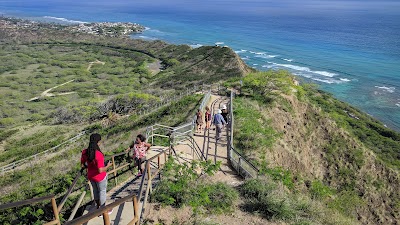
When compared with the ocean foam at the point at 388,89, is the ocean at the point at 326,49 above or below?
above

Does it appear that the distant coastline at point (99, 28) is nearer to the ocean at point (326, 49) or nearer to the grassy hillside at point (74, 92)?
the ocean at point (326, 49)

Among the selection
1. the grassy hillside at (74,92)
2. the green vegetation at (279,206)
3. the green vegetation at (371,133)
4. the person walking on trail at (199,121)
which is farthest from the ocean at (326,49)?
the green vegetation at (279,206)

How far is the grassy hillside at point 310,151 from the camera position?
1669cm

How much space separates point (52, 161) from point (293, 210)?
1846 centimetres

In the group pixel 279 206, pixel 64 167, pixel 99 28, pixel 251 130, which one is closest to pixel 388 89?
pixel 251 130

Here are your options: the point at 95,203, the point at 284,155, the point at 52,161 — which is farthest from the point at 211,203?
the point at 52,161

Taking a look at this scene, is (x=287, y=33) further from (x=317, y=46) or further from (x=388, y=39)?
(x=388, y=39)

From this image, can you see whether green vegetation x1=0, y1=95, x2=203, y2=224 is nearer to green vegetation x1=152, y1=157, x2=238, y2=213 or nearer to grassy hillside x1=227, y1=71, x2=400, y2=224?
green vegetation x1=152, y1=157, x2=238, y2=213

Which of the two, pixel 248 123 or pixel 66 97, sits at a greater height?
pixel 248 123

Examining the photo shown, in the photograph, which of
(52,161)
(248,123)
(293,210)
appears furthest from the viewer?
(52,161)

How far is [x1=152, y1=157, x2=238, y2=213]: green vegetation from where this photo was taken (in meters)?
8.74

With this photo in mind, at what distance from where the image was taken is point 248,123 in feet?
61.0

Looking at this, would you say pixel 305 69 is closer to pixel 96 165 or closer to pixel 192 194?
pixel 192 194

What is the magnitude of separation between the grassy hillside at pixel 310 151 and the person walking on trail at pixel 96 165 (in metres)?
7.60
